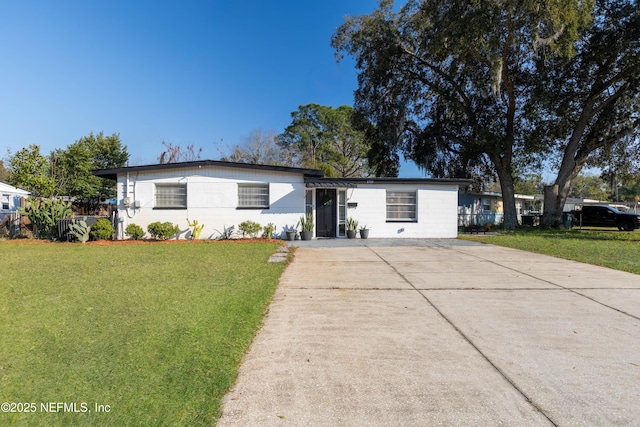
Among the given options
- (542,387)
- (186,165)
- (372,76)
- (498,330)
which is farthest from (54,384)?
(372,76)

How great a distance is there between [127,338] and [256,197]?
10.4 metres

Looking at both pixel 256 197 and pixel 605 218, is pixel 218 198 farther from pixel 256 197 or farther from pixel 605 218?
pixel 605 218

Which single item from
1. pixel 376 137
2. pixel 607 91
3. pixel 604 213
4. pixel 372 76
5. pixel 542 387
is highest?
pixel 372 76

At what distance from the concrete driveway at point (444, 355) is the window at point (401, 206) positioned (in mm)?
8232

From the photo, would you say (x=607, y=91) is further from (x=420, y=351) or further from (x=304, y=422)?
(x=304, y=422)

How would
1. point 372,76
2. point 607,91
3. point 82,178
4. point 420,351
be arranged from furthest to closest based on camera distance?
point 82,178 < point 372,76 < point 607,91 < point 420,351

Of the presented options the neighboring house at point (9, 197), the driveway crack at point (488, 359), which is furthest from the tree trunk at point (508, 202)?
the neighboring house at point (9, 197)

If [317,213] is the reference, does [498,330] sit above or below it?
below

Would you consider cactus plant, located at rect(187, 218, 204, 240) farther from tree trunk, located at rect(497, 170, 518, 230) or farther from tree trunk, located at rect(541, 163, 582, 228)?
tree trunk, located at rect(541, 163, 582, 228)

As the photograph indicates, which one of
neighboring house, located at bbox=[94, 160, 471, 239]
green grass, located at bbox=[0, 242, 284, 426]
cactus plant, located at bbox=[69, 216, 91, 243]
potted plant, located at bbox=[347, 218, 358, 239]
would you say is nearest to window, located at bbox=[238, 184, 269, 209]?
neighboring house, located at bbox=[94, 160, 471, 239]

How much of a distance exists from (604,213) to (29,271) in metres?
29.5

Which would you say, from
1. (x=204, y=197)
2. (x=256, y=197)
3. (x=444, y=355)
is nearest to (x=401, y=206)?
(x=256, y=197)

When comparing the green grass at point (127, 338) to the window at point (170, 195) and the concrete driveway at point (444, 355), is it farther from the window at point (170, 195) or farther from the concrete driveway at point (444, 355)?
the window at point (170, 195)

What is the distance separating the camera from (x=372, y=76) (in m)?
20.6
